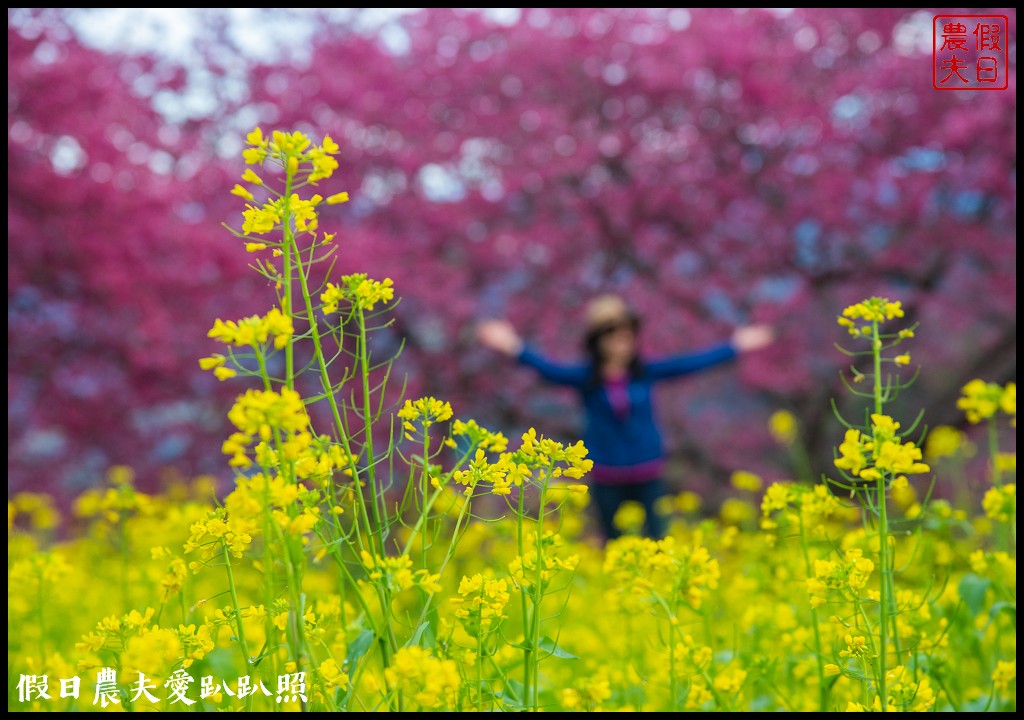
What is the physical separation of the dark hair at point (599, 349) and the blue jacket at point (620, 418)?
0.03m

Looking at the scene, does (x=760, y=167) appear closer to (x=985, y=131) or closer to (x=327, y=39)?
(x=985, y=131)

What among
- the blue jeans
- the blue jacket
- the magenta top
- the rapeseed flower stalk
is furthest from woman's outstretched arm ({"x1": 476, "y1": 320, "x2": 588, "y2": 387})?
the rapeseed flower stalk

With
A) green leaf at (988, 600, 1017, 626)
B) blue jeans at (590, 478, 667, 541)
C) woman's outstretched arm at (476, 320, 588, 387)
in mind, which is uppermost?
woman's outstretched arm at (476, 320, 588, 387)

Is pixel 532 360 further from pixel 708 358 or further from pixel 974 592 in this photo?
pixel 974 592

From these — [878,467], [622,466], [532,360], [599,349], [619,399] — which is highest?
[599,349]

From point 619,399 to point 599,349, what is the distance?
30 cm

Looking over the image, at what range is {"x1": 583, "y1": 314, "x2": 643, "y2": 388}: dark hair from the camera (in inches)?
184

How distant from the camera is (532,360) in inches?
182

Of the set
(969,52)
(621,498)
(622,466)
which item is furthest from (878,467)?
(969,52)

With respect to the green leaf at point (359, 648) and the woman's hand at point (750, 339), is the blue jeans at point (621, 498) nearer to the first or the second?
the woman's hand at point (750, 339)

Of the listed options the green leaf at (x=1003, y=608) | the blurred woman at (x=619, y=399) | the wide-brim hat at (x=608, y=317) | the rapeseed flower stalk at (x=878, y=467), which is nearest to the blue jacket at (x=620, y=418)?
the blurred woman at (x=619, y=399)

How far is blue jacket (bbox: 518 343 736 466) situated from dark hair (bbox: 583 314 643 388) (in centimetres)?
3

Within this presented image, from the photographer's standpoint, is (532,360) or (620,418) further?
(620,418)

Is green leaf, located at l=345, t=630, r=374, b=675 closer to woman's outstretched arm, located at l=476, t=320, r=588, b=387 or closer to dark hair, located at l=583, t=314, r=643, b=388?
woman's outstretched arm, located at l=476, t=320, r=588, b=387
